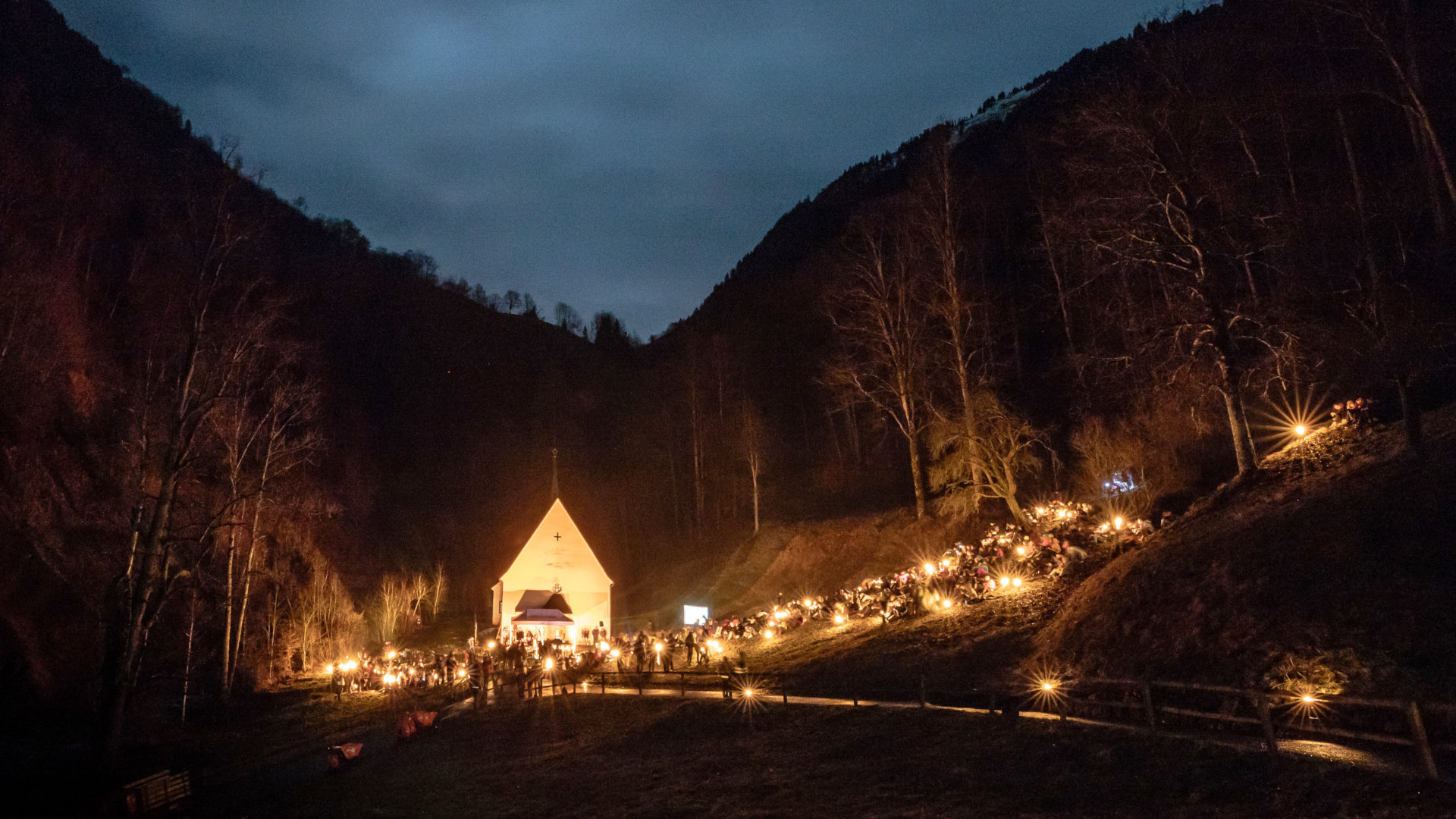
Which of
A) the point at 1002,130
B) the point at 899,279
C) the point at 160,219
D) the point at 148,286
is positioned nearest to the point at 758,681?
the point at 899,279

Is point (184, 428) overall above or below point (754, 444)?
below

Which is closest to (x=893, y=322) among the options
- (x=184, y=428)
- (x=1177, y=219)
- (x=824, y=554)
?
(x=824, y=554)

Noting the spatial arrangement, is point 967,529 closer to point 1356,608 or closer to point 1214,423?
point 1214,423

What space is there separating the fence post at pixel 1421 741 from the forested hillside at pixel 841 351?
941cm

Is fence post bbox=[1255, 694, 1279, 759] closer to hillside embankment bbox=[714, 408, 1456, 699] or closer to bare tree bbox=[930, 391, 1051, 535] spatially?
hillside embankment bbox=[714, 408, 1456, 699]

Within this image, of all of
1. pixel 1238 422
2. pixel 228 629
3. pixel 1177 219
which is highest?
pixel 1177 219

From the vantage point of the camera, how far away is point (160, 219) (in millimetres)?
41250

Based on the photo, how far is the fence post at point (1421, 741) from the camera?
295 inches

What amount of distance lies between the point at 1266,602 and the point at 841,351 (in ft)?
147

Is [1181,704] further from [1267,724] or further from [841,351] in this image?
[841,351]

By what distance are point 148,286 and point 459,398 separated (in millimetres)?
41003

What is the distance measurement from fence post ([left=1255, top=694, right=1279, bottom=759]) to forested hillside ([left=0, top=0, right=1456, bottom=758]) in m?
9.14

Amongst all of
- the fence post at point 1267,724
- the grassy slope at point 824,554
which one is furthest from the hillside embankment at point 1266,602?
the grassy slope at point 824,554

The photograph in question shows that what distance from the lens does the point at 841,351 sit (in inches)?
2218
